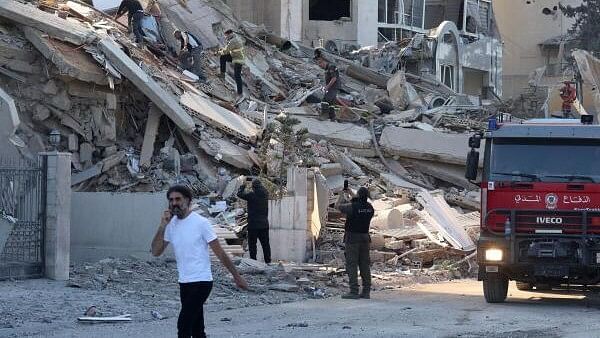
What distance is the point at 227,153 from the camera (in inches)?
904

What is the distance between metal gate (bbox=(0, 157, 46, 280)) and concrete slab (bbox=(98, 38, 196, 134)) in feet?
21.8

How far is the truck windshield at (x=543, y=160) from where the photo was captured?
15.1 metres

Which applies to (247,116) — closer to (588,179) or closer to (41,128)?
(41,128)

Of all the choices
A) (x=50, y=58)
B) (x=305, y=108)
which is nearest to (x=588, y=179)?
(x=50, y=58)

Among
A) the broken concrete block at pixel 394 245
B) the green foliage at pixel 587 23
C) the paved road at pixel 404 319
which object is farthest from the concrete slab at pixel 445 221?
the green foliage at pixel 587 23

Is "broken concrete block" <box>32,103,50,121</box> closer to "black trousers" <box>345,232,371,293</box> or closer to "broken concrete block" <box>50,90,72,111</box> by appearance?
"broken concrete block" <box>50,90,72,111</box>

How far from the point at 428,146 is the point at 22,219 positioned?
533 inches

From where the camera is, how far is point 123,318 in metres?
12.9

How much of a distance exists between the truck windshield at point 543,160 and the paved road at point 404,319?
189 centimetres

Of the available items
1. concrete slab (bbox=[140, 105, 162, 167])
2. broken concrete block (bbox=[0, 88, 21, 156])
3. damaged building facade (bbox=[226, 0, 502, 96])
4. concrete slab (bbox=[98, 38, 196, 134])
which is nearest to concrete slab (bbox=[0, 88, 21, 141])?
broken concrete block (bbox=[0, 88, 21, 156])

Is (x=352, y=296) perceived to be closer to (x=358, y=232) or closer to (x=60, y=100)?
(x=358, y=232)

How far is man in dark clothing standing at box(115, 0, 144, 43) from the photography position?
87.9ft

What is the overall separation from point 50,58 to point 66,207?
20.8ft

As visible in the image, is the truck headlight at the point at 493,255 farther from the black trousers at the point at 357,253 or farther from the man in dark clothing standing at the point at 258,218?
the man in dark clothing standing at the point at 258,218
